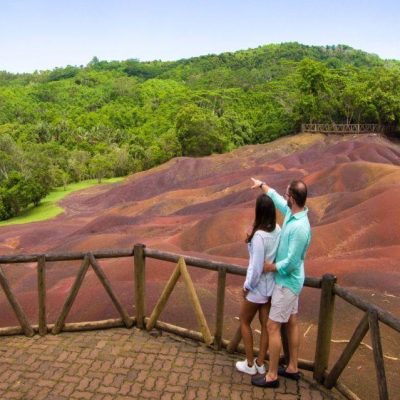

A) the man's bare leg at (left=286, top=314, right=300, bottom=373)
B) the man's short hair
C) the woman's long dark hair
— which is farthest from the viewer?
the man's bare leg at (left=286, top=314, right=300, bottom=373)

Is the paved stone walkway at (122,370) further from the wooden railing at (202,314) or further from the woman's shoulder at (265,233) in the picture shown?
the woman's shoulder at (265,233)

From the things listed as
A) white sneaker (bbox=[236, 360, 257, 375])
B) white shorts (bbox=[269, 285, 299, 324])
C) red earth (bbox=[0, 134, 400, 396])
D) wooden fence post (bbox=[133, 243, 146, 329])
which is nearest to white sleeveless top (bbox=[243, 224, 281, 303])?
white shorts (bbox=[269, 285, 299, 324])

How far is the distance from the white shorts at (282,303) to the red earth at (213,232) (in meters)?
2.09

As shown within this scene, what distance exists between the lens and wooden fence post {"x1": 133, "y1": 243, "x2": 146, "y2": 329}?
7.23 m

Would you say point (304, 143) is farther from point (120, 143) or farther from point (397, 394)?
point (397, 394)

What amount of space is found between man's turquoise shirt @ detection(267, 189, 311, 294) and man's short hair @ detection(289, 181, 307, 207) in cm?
13

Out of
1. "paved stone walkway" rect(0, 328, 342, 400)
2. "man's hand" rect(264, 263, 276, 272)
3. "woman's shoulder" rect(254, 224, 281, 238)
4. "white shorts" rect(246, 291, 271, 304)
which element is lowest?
"paved stone walkway" rect(0, 328, 342, 400)

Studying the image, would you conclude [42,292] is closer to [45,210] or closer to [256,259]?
[256,259]

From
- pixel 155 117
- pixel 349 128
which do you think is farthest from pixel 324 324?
pixel 155 117

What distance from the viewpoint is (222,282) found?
6.50 meters

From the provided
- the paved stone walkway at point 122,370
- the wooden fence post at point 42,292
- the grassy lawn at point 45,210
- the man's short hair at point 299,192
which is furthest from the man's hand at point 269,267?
the grassy lawn at point 45,210

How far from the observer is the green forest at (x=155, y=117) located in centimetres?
5528

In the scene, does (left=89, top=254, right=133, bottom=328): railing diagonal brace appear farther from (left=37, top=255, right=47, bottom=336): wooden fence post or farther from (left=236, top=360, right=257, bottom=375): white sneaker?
(left=236, top=360, right=257, bottom=375): white sneaker

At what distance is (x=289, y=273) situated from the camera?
5395 millimetres
